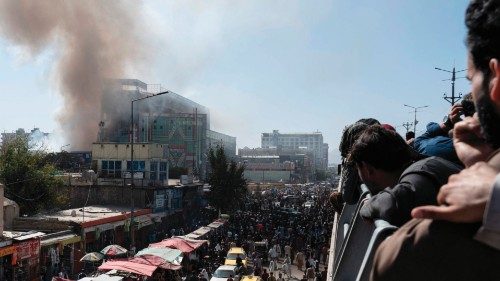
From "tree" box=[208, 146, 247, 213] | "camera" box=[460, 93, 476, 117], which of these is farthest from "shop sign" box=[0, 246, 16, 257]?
"tree" box=[208, 146, 247, 213]

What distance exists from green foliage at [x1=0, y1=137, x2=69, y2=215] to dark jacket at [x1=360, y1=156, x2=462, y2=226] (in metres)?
29.0

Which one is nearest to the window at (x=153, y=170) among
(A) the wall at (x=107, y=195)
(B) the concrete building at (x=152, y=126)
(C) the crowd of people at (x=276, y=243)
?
(A) the wall at (x=107, y=195)

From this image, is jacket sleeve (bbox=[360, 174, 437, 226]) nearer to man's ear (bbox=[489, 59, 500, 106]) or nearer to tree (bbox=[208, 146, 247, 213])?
man's ear (bbox=[489, 59, 500, 106])

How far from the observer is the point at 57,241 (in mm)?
20328

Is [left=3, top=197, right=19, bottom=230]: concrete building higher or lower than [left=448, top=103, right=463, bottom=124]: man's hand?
lower

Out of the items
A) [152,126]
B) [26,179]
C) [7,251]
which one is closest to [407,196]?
[7,251]

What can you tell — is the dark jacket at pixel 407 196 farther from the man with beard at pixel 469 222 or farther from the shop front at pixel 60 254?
the shop front at pixel 60 254

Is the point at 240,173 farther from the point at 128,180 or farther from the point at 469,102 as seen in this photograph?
the point at 469,102

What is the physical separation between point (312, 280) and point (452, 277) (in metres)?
15.9

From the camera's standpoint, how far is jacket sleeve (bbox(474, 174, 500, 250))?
95cm

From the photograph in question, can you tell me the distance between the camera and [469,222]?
1002 mm

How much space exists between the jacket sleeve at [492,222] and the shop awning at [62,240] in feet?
66.8

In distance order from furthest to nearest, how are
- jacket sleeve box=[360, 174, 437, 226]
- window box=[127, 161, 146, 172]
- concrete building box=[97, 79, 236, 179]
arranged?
concrete building box=[97, 79, 236, 179] → window box=[127, 161, 146, 172] → jacket sleeve box=[360, 174, 437, 226]

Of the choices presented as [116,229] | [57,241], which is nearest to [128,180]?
[116,229]
